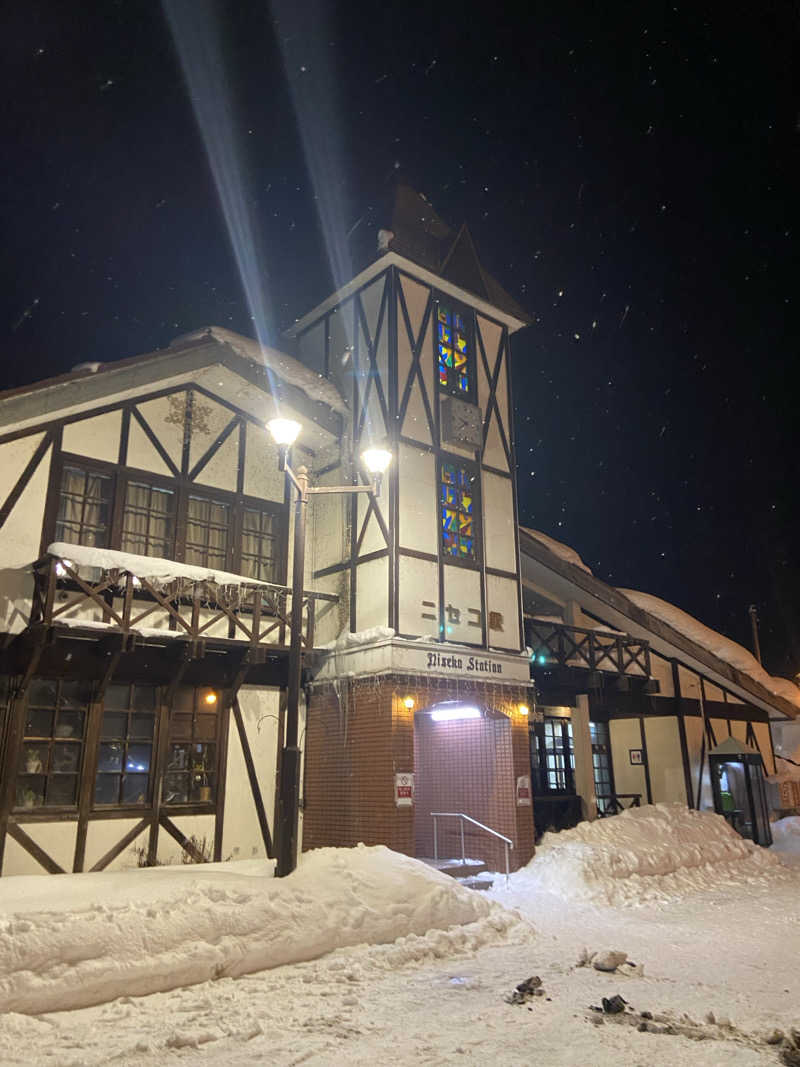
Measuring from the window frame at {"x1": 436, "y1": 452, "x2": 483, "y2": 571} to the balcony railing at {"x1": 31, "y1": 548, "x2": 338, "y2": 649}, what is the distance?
3.12 meters

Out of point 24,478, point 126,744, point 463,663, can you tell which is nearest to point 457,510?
point 463,663

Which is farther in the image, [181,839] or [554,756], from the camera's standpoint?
[554,756]

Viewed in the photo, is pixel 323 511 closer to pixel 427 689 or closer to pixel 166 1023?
pixel 427 689

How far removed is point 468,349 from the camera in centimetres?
1891

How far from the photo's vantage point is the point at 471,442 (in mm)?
17797

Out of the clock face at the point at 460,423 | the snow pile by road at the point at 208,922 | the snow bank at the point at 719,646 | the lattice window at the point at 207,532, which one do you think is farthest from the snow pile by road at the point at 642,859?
the snow bank at the point at 719,646

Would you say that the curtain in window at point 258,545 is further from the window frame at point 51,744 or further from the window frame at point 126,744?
the window frame at point 51,744

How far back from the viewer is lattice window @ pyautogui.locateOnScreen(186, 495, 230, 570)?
1560 centimetres

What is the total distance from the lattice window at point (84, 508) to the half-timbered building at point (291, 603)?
41 mm

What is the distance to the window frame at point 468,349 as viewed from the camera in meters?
18.0

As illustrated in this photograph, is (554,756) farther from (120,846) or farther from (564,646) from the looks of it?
(120,846)

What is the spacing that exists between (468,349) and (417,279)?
6.86 ft

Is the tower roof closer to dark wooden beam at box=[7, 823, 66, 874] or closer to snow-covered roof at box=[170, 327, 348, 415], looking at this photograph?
snow-covered roof at box=[170, 327, 348, 415]

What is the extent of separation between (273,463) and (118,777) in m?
7.16
